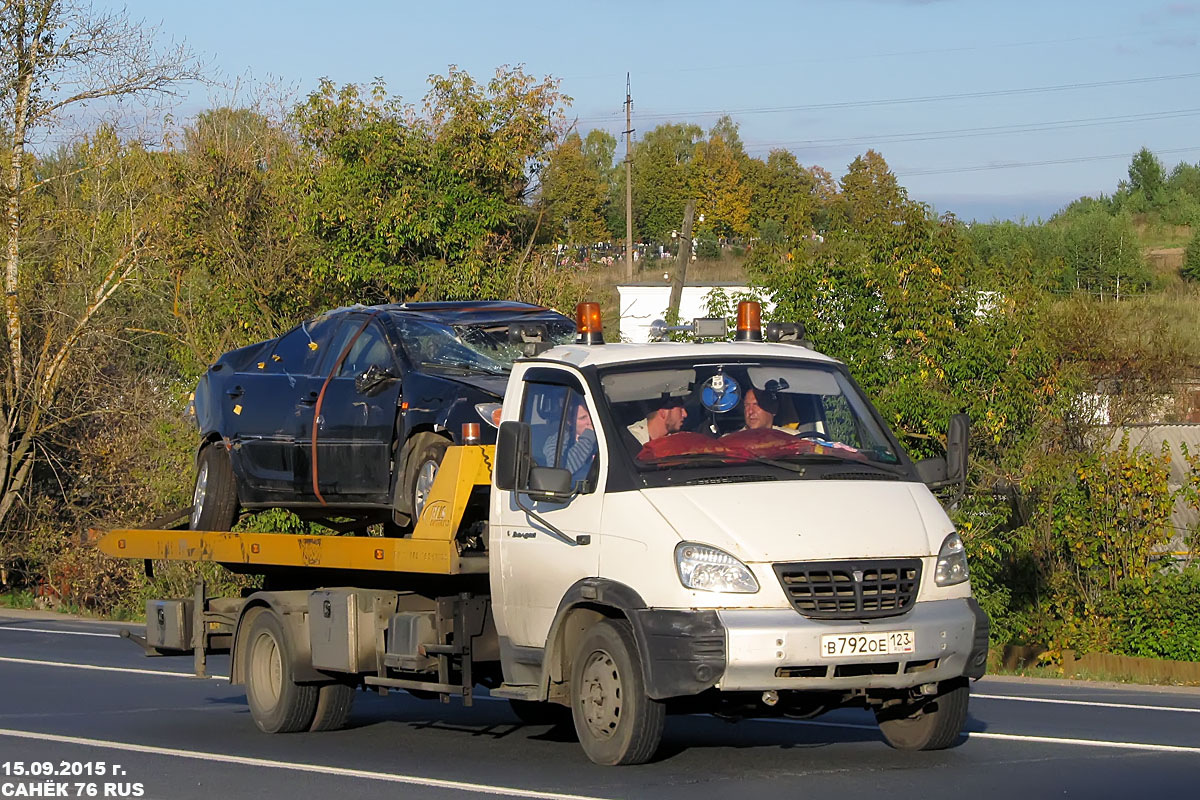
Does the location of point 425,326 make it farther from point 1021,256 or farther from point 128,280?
point 128,280

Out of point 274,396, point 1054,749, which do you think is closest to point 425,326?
point 274,396

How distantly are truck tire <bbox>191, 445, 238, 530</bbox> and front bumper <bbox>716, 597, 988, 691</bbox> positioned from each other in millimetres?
5814

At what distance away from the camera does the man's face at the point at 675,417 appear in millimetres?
8656

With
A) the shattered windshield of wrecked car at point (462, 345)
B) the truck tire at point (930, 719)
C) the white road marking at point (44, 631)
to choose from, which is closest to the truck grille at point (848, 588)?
the truck tire at point (930, 719)

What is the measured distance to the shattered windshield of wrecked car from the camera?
35.2 feet

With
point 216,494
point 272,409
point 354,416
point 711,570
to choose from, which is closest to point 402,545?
point 354,416

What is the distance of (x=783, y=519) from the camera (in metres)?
8.02

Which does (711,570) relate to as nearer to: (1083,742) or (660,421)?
(660,421)

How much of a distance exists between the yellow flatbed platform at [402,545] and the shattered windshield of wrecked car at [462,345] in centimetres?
121

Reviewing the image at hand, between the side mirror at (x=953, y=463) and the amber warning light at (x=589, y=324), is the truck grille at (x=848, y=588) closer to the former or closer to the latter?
the side mirror at (x=953, y=463)

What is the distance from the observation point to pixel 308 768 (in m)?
9.52

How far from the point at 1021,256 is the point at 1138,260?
4532cm

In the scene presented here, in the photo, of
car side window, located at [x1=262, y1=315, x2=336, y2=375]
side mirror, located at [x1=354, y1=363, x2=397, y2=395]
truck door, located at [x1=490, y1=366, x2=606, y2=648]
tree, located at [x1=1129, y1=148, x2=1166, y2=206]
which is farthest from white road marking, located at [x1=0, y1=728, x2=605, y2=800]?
tree, located at [x1=1129, y1=148, x2=1166, y2=206]

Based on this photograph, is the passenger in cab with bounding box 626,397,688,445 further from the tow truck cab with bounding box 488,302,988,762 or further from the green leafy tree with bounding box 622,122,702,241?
the green leafy tree with bounding box 622,122,702,241
